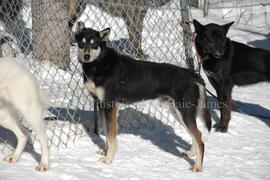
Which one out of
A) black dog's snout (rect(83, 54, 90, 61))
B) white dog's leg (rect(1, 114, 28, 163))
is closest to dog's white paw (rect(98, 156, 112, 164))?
white dog's leg (rect(1, 114, 28, 163))

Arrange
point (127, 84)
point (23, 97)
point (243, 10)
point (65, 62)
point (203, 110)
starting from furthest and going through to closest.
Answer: point (243, 10)
point (65, 62)
point (203, 110)
point (127, 84)
point (23, 97)

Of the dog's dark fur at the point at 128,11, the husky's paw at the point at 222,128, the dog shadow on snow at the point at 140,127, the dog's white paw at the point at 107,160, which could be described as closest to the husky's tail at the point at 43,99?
the dog's white paw at the point at 107,160

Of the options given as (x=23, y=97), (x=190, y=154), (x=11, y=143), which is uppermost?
(x=23, y=97)

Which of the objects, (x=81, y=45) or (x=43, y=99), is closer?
(x=43, y=99)

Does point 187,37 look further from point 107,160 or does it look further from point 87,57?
point 107,160

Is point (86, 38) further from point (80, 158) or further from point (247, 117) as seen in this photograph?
point (247, 117)

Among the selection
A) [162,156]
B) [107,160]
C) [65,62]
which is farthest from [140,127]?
[65,62]

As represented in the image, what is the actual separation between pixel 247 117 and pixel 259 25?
6.02 meters

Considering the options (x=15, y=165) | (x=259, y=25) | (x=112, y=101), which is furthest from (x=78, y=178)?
(x=259, y=25)

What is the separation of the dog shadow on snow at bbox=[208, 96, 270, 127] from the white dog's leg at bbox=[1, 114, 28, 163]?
2509 millimetres

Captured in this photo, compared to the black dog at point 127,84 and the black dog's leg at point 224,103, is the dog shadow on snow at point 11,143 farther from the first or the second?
the black dog's leg at point 224,103

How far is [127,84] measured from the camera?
4.08m

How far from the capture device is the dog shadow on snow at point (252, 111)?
5583 millimetres

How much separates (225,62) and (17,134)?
2456 millimetres
